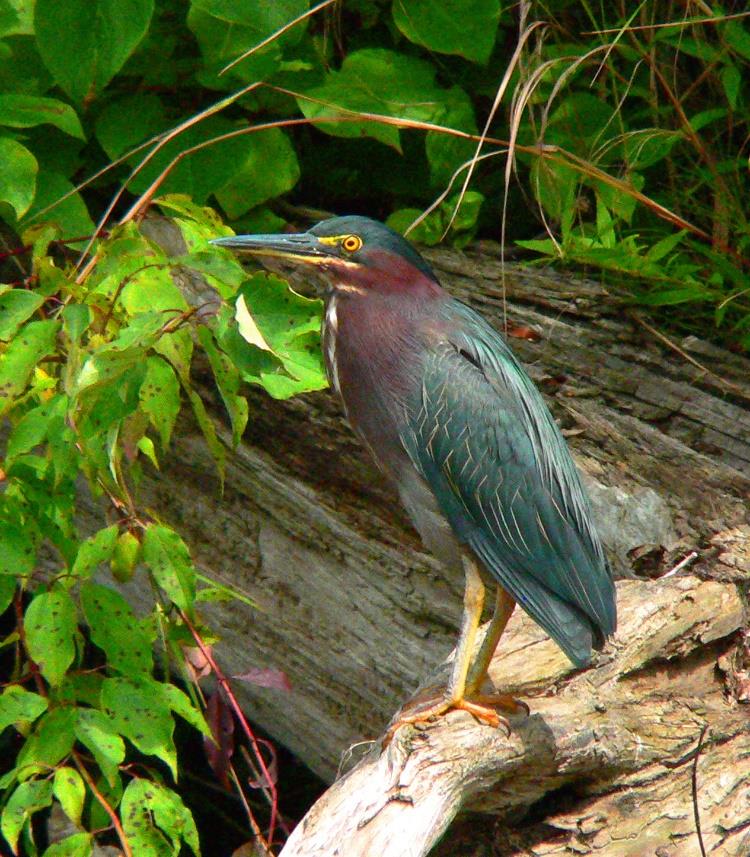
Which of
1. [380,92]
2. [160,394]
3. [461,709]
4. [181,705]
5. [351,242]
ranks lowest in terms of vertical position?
[461,709]

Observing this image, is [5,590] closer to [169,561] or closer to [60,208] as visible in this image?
[169,561]

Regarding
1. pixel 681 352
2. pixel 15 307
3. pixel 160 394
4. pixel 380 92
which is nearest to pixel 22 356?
pixel 15 307

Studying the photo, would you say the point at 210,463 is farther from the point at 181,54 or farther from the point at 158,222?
the point at 181,54

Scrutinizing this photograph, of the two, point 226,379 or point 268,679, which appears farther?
point 268,679

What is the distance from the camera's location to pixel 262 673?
2146 mm

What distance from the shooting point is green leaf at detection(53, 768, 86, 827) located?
1898mm

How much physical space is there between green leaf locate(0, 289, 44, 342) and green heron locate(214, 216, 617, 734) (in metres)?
0.39

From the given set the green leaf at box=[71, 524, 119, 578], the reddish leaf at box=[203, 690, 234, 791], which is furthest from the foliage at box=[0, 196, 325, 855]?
the reddish leaf at box=[203, 690, 234, 791]

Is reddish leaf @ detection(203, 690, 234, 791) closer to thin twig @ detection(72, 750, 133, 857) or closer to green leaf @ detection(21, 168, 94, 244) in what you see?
thin twig @ detection(72, 750, 133, 857)

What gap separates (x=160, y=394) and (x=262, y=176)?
39.1 inches

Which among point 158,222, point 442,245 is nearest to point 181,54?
point 158,222

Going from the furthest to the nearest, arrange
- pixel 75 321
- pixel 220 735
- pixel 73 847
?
pixel 220 735 → pixel 73 847 → pixel 75 321

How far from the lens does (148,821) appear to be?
1978 mm

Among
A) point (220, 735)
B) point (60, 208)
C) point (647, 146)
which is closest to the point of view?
point (220, 735)
